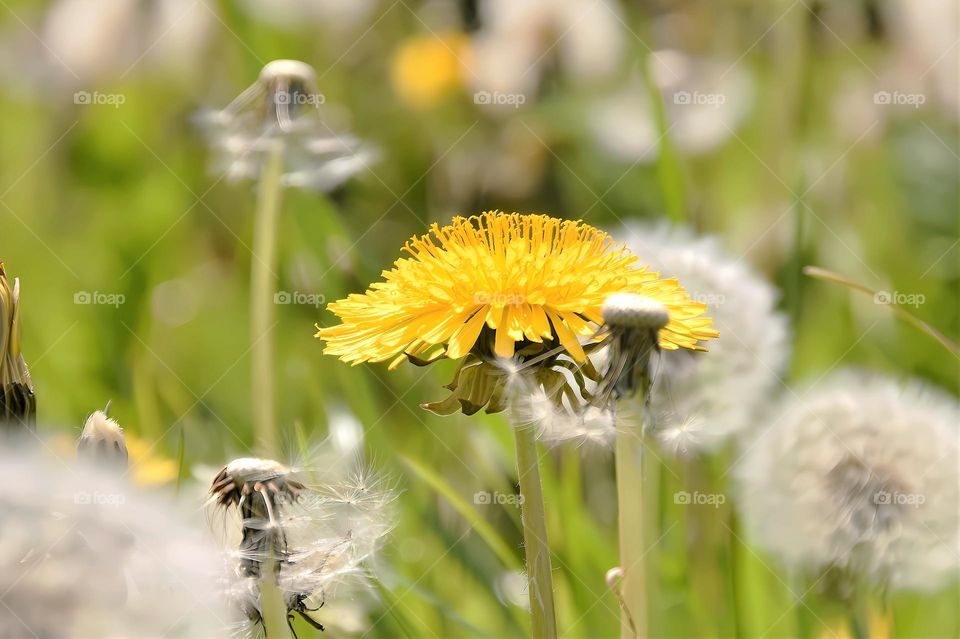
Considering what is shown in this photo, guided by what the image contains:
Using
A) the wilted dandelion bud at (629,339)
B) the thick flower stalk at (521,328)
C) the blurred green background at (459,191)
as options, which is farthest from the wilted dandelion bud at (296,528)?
the blurred green background at (459,191)

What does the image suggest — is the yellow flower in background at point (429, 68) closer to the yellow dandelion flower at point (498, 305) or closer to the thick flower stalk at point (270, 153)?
the thick flower stalk at point (270, 153)

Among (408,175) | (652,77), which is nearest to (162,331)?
(408,175)

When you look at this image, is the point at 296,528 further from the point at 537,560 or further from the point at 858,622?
the point at 858,622

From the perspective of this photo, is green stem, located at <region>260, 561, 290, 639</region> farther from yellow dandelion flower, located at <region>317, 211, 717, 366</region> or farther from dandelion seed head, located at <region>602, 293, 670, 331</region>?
dandelion seed head, located at <region>602, 293, 670, 331</region>

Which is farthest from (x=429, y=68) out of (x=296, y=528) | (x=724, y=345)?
(x=296, y=528)

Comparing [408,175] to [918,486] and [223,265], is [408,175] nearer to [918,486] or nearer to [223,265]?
[223,265]
